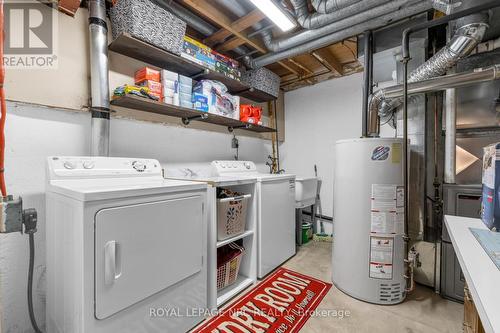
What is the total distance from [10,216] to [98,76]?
1094 mm

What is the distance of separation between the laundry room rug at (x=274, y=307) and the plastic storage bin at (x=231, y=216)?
555mm

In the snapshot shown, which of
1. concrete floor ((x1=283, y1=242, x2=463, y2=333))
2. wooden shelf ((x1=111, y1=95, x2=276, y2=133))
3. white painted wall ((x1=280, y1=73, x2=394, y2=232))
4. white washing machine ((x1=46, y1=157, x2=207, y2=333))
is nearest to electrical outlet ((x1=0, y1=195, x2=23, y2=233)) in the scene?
white washing machine ((x1=46, y1=157, x2=207, y2=333))

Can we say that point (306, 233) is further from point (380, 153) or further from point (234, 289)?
point (380, 153)

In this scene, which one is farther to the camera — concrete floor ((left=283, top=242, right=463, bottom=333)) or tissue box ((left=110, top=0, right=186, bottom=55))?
tissue box ((left=110, top=0, right=186, bottom=55))

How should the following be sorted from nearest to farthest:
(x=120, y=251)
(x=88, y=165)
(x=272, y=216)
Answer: (x=120, y=251), (x=88, y=165), (x=272, y=216)

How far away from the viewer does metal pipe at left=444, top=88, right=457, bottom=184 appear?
6.21 ft

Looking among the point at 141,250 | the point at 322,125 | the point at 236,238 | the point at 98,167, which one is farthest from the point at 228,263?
the point at 322,125

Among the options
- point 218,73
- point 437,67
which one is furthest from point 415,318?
point 218,73

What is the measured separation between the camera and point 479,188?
1.73m

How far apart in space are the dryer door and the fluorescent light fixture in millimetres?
1566

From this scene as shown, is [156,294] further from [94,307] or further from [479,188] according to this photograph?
[479,188]

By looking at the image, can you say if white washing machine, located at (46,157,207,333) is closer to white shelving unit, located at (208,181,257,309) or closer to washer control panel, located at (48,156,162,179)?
washer control panel, located at (48,156,162,179)

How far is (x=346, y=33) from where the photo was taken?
2.11 meters
